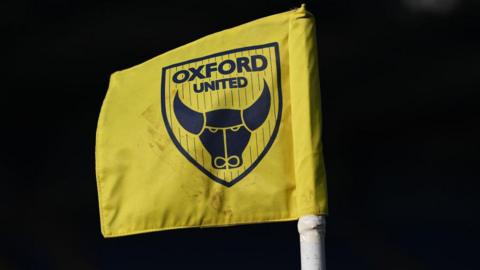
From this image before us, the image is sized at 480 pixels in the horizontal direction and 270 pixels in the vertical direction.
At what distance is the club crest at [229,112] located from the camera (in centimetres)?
480

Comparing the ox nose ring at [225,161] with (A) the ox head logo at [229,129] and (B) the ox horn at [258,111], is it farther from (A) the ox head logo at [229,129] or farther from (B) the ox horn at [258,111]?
(B) the ox horn at [258,111]

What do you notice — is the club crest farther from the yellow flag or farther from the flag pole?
the flag pole

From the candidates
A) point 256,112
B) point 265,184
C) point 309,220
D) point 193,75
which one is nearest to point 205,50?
point 193,75

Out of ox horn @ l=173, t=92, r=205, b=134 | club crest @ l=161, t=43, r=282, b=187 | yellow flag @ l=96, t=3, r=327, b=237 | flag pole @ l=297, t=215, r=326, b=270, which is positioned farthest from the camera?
ox horn @ l=173, t=92, r=205, b=134

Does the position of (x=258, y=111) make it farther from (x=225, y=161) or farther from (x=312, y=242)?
(x=312, y=242)

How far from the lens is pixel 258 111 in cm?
483

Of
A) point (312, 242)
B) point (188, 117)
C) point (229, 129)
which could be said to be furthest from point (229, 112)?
point (312, 242)

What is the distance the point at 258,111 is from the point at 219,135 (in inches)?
9.2

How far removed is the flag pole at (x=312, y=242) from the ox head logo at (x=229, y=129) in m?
0.56

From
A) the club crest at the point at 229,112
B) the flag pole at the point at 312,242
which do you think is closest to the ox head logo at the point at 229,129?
the club crest at the point at 229,112

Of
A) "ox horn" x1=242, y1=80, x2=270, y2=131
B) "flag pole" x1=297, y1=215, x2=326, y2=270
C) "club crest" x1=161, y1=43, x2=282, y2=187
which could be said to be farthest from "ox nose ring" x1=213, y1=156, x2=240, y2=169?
"flag pole" x1=297, y1=215, x2=326, y2=270

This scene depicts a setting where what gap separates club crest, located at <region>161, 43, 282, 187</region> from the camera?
15.8ft

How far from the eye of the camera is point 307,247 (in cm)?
434

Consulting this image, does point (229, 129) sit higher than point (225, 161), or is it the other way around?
point (229, 129)
